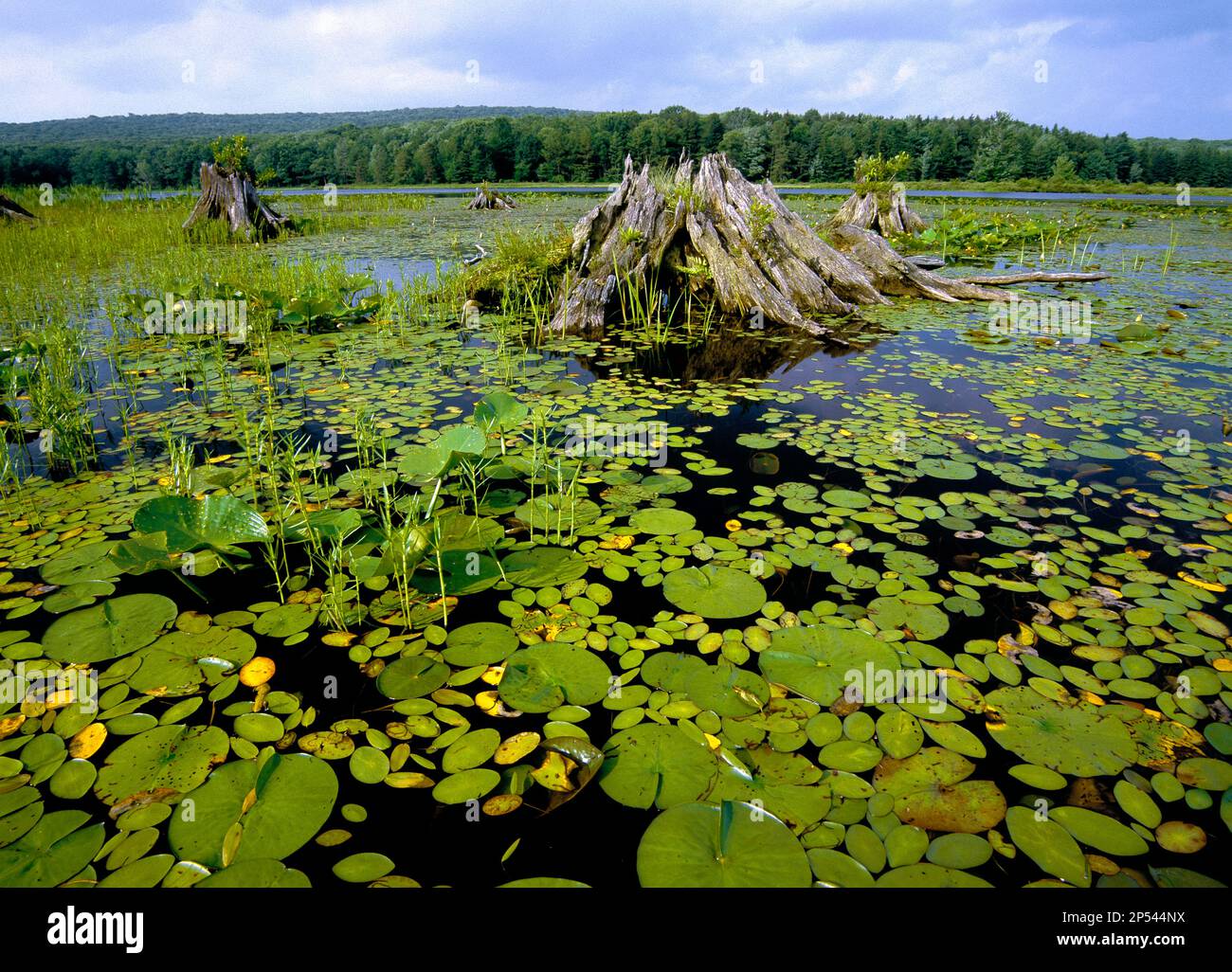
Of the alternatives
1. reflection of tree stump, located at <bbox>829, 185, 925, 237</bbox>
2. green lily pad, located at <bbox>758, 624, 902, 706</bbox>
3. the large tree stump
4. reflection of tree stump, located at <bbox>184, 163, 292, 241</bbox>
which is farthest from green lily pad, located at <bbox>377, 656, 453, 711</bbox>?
reflection of tree stump, located at <bbox>184, 163, 292, 241</bbox>

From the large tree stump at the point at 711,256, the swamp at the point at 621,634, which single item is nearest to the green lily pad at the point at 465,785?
the swamp at the point at 621,634

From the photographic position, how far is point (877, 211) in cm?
1037

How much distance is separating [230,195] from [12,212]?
13.0 ft

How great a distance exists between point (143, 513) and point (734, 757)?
2.09 metres

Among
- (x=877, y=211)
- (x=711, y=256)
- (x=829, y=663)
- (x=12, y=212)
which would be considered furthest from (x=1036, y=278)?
(x=12, y=212)

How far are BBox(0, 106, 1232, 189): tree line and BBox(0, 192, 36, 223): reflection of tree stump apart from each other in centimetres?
3097

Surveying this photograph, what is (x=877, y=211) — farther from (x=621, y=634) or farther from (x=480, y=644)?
(x=480, y=644)

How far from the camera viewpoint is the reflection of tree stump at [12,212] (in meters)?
11.2

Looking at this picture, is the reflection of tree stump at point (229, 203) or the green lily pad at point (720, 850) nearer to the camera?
the green lily pad at point (720, 850)

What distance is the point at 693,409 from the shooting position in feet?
13.0

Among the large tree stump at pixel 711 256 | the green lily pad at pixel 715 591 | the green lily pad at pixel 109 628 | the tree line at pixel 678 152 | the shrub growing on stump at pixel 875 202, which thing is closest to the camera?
the green lily pad at pixel 109 628

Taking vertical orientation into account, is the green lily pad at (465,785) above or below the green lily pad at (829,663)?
below

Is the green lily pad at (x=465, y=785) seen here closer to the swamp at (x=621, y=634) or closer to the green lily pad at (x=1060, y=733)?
the swamp at (x=621, y=634)
